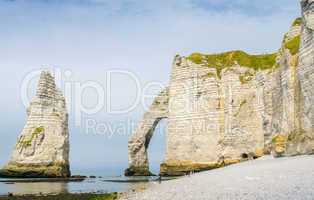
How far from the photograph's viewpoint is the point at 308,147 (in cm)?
2856

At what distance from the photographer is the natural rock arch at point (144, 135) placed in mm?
68438

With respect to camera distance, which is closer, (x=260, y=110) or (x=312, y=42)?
(x=312, y=42)

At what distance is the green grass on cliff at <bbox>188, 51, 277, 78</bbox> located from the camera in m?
58.8

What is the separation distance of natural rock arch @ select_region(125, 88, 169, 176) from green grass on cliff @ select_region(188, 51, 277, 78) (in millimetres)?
8410

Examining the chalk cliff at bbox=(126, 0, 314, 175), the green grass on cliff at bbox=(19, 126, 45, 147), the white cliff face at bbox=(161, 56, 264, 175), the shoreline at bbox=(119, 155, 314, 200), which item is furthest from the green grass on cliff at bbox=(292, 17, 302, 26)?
the green grass on cliff at bbox=(19, 126, 45, 147)

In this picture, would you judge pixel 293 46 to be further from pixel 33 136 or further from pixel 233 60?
pixel 33 136

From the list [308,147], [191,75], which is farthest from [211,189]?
[191,75]

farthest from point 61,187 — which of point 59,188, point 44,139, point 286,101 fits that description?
point 44,139

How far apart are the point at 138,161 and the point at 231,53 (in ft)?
61.0

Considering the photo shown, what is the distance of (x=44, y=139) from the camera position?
202 feet

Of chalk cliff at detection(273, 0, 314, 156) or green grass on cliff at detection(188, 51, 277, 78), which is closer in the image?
chalk cliff at detection(273, 0, 314, 156)

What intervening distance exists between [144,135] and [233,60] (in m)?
16.4

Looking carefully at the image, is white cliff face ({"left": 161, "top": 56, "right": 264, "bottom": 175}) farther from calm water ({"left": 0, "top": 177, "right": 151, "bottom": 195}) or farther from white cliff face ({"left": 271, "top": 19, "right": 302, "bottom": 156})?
calm water ({"left": 0, "top": 177, "right": 151, "bottom": 195})

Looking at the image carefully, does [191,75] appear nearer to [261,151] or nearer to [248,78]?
[248,78]
